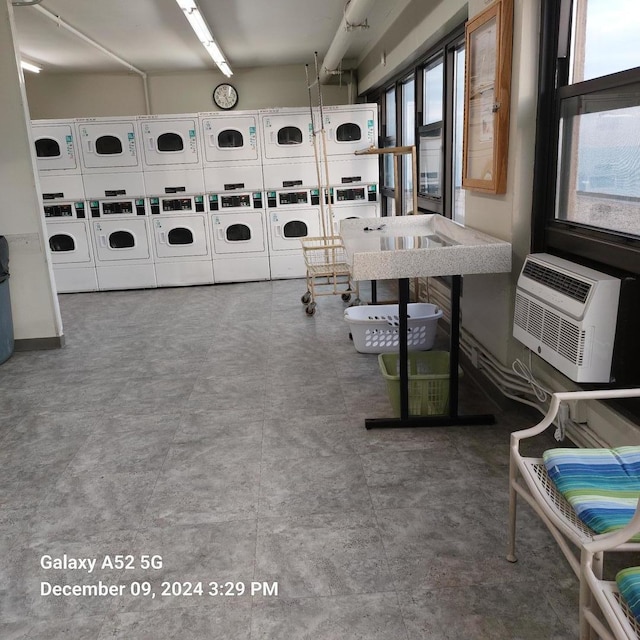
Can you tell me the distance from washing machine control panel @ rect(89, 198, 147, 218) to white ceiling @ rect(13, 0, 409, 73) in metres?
1.68

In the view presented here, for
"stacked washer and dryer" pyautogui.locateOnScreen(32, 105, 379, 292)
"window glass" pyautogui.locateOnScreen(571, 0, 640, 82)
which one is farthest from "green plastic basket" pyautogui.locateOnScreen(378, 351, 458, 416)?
"stacked washer and dryer" pyautogui.locateOnScreen(32, 105, 379, 292)

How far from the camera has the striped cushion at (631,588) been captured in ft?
3.76

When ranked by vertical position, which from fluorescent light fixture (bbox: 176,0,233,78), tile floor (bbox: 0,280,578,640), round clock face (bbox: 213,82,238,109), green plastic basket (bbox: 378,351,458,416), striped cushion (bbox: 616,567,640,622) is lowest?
tile floor (bbox: 0,280,578,640)

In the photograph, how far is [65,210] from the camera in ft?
22.3

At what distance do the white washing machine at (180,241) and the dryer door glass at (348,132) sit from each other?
177cm

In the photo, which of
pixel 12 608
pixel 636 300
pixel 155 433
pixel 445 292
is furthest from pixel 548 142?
pixel 12 608

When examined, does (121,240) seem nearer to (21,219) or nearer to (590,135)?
(21,219)

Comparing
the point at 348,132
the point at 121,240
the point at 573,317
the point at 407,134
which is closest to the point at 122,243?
the point at 121,240

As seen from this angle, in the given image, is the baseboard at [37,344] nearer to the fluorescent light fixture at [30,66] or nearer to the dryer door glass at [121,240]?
the dryer door glass at [121,240]

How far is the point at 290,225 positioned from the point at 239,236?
626 millimetres

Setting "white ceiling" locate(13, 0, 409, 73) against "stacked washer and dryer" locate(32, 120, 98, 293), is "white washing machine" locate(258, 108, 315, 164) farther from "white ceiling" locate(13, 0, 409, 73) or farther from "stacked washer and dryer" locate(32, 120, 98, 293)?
"stacked washer and dryer" locate(32, 120, 98, 293)

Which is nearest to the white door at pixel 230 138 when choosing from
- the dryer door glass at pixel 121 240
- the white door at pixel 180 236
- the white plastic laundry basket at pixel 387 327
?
the white door at pixel 180 236

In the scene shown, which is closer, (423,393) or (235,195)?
(423,393)

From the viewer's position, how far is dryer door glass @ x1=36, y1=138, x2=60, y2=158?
6625mm
